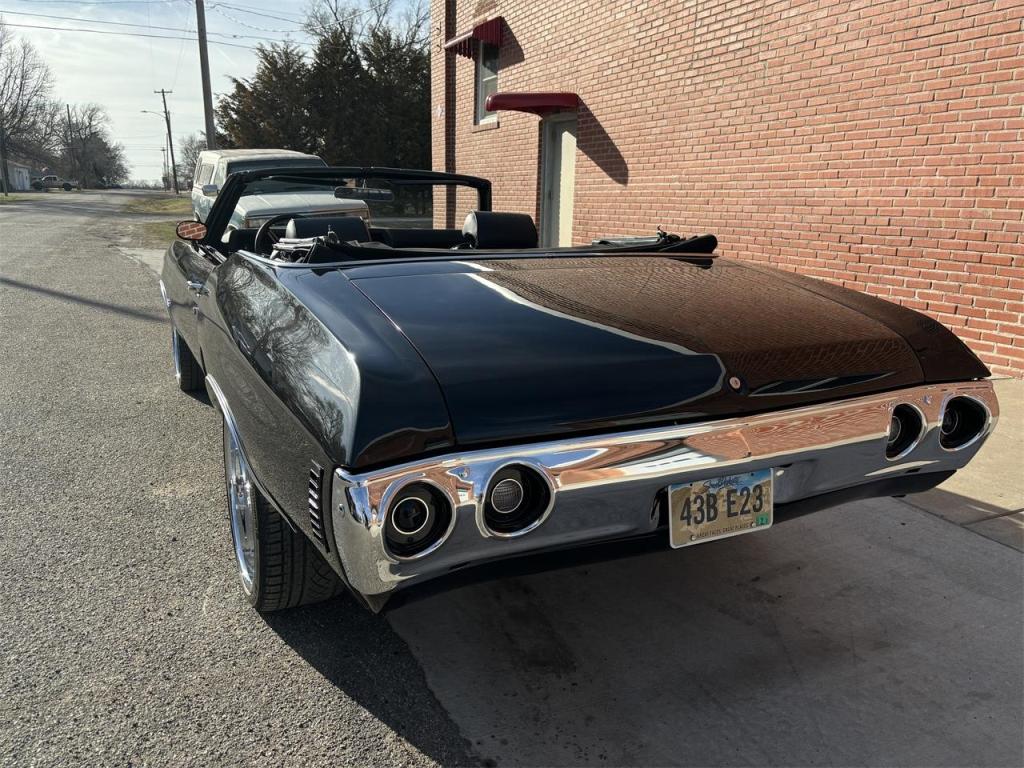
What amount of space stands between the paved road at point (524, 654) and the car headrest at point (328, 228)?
1.25 metres

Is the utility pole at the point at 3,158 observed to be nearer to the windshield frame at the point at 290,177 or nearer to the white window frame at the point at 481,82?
the white window frame at the point at 481,82

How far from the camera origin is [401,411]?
164 cm

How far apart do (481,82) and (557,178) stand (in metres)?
A: 3.21

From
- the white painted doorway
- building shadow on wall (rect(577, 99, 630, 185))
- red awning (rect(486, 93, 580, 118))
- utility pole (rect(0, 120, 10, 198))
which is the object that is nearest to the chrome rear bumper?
building shadow on wall (rect(577, 99, 630, 185))

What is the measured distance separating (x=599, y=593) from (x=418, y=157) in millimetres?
30277

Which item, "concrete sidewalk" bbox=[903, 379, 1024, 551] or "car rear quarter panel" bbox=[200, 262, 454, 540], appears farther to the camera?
"concrete sidewalk" bbox=[903, 379, 1024, 551]

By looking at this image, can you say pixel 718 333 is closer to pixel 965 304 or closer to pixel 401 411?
pixel 401 411

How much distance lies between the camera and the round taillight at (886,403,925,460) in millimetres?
2225

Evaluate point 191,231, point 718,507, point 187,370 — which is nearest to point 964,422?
point 718,507

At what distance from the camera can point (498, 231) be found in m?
3.42

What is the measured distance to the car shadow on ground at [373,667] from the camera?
1.99m

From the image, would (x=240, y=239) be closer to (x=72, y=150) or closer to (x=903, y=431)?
(x=903, y=431)

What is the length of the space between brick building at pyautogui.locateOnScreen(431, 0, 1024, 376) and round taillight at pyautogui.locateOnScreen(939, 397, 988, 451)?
3293 millimetres

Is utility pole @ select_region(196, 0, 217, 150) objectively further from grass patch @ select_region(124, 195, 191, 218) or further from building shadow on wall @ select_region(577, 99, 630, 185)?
building shadow on wall @ select_region(577, 99, 630, 185)
